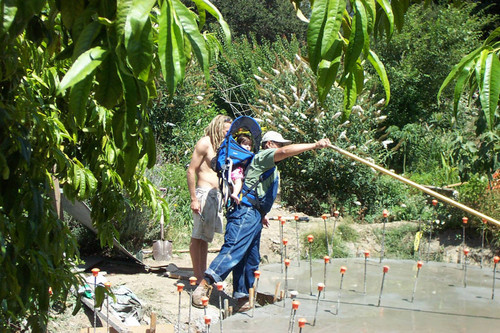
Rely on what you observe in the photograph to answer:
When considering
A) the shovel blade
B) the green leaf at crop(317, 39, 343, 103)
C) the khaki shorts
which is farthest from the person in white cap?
the green leaf at crop(317, 39, 343, 103)

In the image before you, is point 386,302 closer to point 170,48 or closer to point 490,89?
point 490,89

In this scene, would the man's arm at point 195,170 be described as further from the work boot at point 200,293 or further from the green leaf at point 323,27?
the green leaf at point 323,27

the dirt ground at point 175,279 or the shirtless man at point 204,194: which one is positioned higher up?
the shirtless man at point 204,194

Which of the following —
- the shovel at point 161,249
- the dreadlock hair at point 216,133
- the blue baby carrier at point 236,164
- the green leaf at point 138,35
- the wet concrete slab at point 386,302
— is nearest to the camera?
the green leaf at point 138,35

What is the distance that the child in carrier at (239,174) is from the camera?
18.0 ft

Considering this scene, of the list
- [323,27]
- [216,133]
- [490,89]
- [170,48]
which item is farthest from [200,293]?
[170,48]

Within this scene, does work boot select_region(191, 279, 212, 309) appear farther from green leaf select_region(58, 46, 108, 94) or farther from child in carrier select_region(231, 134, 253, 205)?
green leaf select_region(58, 46, 108, 94)

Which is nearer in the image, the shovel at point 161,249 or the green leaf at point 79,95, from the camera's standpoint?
the green leaf at point 79,95

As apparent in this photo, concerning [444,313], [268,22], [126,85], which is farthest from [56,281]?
[268,22]

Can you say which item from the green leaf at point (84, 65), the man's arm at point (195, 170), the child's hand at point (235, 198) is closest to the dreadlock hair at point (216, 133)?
the man's arm at point (195, 170)

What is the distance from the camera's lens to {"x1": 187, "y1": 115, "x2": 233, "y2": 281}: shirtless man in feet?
19.7

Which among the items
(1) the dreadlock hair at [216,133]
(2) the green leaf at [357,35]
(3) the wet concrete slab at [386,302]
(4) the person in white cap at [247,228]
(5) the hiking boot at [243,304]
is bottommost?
(5) the hiking boot at [243,304]

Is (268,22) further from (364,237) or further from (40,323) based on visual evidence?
(40,323)

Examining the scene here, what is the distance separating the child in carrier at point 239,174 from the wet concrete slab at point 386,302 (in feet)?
3.30
